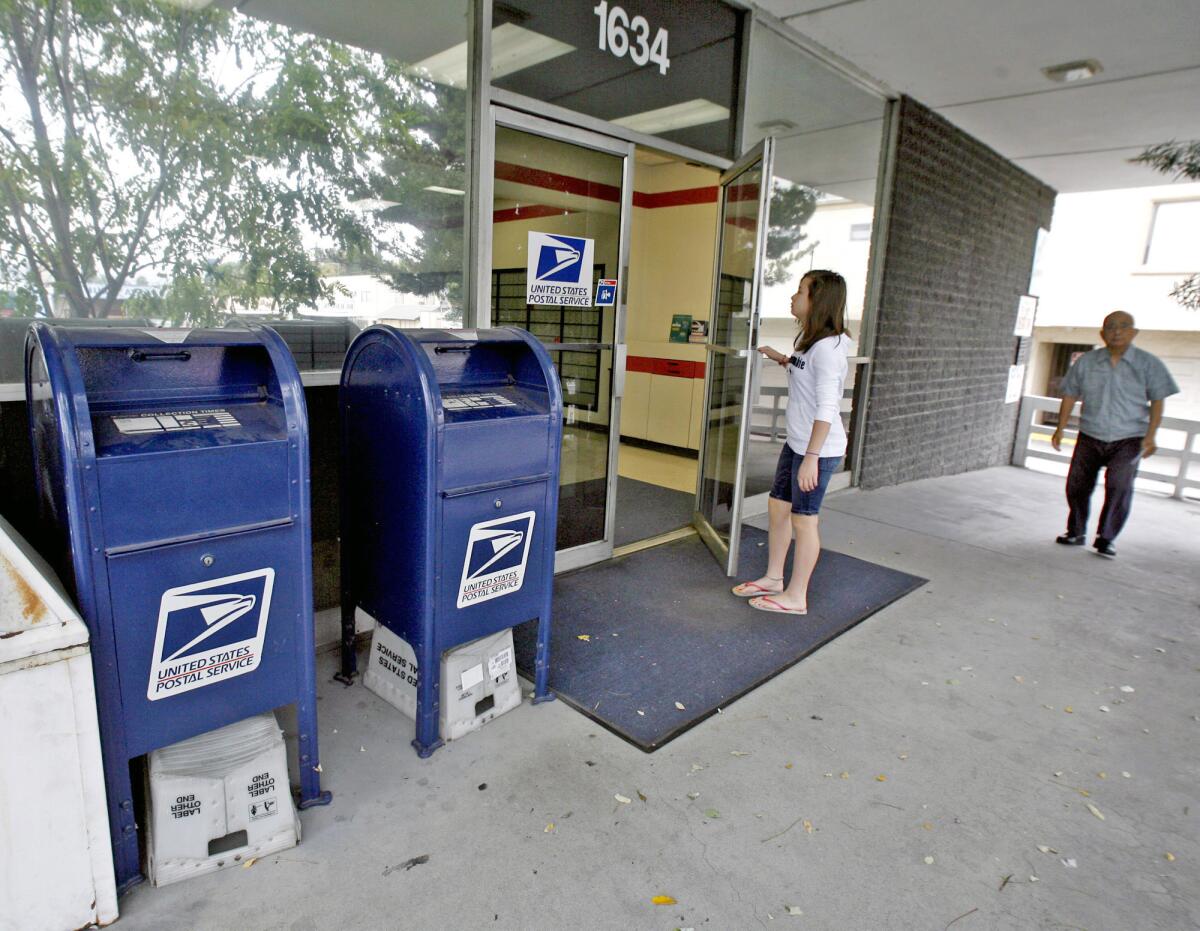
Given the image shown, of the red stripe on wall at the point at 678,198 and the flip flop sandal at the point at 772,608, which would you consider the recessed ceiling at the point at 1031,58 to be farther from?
the flip flop sandal at the point at 772,608

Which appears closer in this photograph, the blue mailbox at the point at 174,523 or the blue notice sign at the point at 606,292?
the blue mailbox at the point at 174,523

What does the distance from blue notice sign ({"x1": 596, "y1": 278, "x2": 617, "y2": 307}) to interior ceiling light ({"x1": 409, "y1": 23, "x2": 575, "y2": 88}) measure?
1002mm

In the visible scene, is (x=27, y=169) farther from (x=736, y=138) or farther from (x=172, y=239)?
(x=736, y=138)

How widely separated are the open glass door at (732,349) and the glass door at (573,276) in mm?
641

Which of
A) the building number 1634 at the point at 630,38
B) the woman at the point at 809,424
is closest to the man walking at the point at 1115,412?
the woman at the point at 809,424

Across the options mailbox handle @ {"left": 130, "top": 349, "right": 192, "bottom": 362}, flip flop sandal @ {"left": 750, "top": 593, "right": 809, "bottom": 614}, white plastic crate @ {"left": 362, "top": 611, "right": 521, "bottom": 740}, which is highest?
mailbox handle @ {"left": 130, "top": 349, "right": 192, "bottom": 362}

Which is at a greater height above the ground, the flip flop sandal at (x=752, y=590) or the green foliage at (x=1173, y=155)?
the green foliage at (x=1173, y=155)

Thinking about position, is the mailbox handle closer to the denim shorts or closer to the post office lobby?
the post office lobby

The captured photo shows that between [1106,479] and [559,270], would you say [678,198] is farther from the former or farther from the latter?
[1106,479]

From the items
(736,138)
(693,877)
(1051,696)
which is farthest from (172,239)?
(1051,696)

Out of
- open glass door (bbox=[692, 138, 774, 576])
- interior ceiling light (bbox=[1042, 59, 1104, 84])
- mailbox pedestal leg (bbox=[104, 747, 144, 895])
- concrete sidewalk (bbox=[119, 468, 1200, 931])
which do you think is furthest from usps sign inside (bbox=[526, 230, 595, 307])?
interior ceiling light (bbox=[1042, 59, 1104, 84])

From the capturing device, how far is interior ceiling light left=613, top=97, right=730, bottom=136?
368 centimetres

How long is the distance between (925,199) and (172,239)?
217 inches

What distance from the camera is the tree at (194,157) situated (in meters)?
2.04
